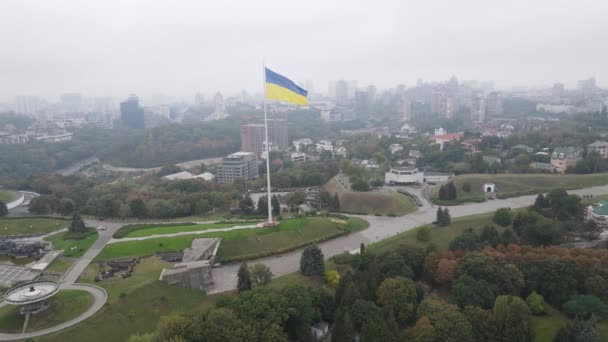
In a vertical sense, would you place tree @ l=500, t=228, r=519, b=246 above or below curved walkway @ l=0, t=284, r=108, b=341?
above

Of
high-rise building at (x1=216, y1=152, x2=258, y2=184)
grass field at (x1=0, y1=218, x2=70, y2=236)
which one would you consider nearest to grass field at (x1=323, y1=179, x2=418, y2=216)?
high-rise building at (x1=216, y1=152, x2=258, y2=184)

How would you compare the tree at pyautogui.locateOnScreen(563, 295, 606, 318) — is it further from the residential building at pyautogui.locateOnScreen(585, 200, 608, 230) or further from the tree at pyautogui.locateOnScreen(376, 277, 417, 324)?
the residential building at pyautogui.locateOnScreen(585, 200, 608, 230)

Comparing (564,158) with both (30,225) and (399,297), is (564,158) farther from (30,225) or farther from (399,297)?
(30,225)

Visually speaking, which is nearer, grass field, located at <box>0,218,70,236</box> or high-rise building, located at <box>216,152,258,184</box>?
grass field, located at <box>0,218,70,236</box>

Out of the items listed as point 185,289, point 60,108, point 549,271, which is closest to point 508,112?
point 549,271

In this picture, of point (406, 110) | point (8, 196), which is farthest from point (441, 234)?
point (406, 110)

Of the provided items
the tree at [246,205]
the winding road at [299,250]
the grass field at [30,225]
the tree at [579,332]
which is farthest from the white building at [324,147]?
the tree at [579,332]

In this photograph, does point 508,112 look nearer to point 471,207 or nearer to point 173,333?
point 471,207
